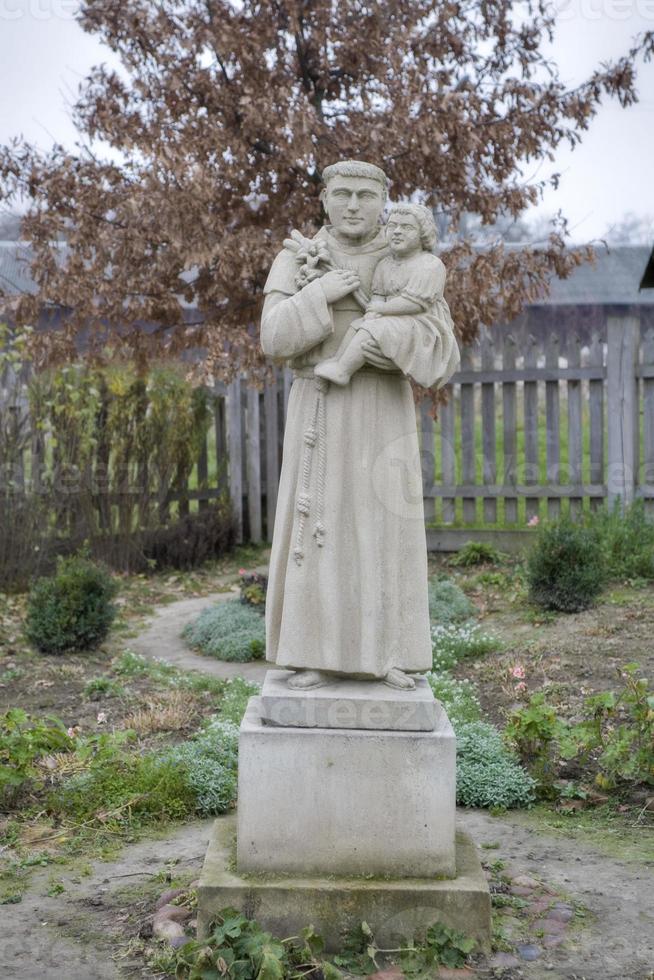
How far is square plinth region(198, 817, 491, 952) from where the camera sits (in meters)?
3.25

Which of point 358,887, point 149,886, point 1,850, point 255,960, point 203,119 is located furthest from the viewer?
point 203,119

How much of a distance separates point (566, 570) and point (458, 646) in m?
1.18

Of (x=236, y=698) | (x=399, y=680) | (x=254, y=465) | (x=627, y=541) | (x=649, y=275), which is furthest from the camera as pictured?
(x=254, y=465)

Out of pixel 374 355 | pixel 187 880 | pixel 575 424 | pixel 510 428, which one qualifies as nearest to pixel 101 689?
pixel 187 880

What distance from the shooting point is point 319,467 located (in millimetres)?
3488

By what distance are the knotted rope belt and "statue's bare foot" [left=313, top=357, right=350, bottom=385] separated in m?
0.05

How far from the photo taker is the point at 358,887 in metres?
3.26

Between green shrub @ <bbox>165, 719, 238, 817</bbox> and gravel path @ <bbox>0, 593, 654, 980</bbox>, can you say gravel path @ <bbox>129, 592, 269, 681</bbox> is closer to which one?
green shrub @ <bbox>165, 719, 238, 817</bbox>

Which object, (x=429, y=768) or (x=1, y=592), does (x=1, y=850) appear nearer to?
(x=429, y=768)

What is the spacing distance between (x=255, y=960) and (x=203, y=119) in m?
6.16

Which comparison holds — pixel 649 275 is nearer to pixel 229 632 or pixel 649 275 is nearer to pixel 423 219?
pixel 229 632

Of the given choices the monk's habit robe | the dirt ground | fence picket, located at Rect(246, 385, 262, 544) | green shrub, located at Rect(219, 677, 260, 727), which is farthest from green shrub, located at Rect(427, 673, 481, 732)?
fence picket, located at Rect(246, 385, 262, 544)

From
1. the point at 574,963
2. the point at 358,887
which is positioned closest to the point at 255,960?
the point at 358,887

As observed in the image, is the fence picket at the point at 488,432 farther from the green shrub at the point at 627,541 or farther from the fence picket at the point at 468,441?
the green shrub at the point at 627,541
